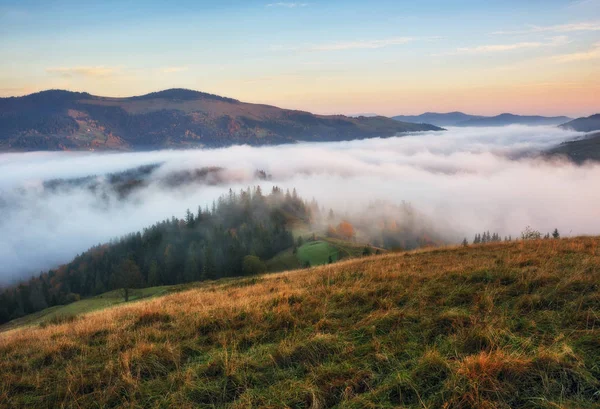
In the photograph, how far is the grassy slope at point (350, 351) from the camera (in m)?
4.79

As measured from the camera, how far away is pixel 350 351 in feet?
20.6

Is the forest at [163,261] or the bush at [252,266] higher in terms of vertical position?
the bush at [252,266]

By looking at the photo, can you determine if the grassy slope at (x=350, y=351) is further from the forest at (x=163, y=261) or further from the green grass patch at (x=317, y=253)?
the green grass patch at (x=317, y=253)

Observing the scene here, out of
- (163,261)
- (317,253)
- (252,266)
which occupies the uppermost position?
(252,266)

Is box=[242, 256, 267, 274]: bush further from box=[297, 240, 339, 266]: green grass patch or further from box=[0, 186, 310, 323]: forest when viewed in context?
box=[297, 240, 339, 266]: green grass patch

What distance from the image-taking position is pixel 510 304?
7.86m

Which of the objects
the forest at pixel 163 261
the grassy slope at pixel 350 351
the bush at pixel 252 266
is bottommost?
the forest at pixel 163 261

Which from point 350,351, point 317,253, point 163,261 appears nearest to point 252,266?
point 317,253

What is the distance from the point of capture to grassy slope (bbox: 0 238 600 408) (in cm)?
479

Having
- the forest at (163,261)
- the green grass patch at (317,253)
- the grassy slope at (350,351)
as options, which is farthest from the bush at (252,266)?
the grassy slope at (350,351)

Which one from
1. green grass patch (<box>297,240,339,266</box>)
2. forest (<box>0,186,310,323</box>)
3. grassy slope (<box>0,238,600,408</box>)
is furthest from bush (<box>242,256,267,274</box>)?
grassy slope (<box>0,238,600,408</box>)

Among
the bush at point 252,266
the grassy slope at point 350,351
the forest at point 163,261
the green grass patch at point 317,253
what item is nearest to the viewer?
the grassy slope at point 350,351

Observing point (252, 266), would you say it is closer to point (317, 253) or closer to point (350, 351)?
point (317, 253)

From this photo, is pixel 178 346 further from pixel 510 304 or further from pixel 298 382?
pixel 510 304
